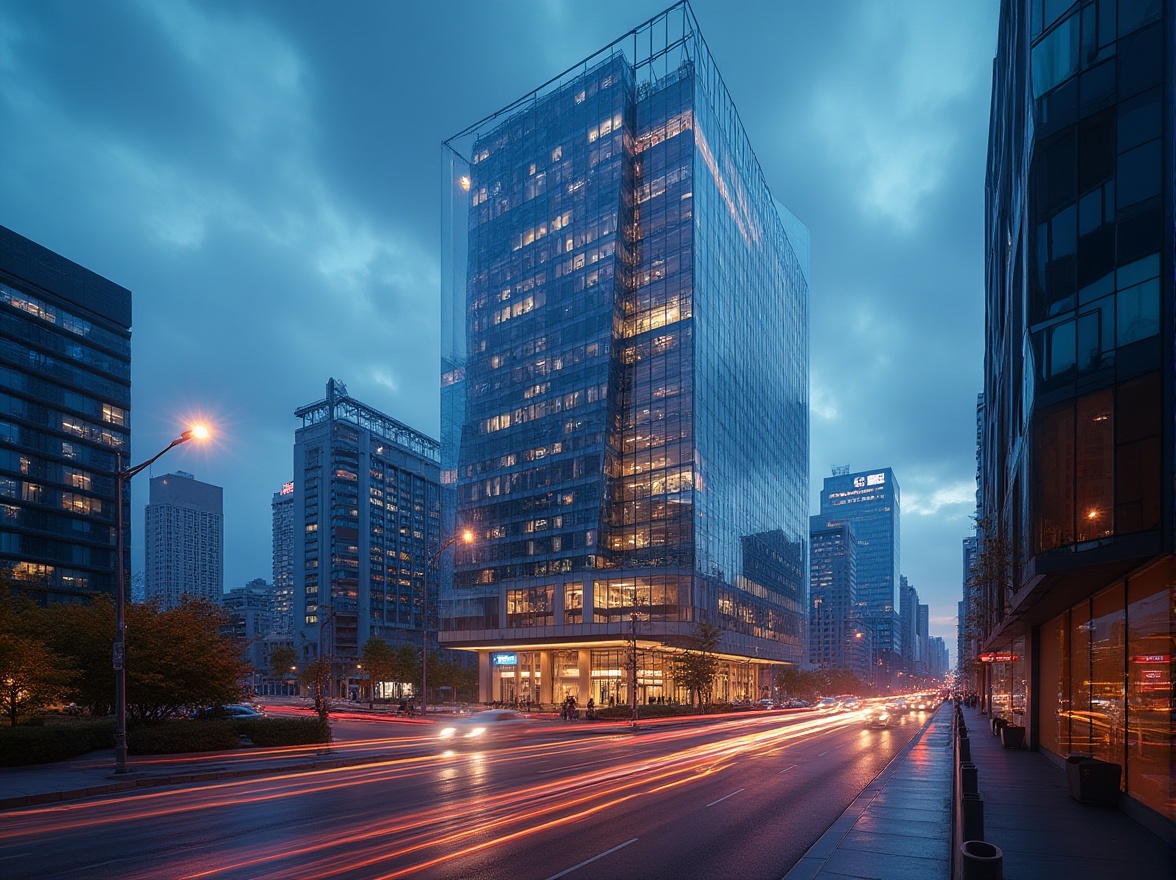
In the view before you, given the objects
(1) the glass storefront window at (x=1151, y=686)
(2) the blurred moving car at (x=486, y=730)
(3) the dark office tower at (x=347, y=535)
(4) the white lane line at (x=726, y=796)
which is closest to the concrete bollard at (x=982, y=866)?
(1) the glass storefront window at (x=1151, y=686)

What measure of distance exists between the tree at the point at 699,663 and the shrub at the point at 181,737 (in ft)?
156

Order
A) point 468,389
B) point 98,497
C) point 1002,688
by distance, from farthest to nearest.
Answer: point 468,389 → point 98,497 → point 1002,688

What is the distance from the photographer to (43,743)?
24.6m

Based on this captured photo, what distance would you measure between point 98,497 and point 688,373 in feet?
235

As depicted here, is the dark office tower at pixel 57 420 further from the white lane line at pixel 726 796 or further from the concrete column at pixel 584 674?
the white lane line at pixel 726 796

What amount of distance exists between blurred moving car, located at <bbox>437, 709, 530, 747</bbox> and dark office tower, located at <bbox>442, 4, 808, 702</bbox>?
1076 inches

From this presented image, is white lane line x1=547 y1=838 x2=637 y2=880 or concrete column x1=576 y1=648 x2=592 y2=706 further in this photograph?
concrete column x1=576 y1=648 x2=592 y2=706

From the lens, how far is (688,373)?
84.1 metres

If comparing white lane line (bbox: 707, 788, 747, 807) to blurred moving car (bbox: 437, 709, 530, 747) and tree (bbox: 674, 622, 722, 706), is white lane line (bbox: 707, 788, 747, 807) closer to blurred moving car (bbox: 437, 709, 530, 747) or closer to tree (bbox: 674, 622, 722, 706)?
blurred moving car (bbox: 437, 709, 530, 747)

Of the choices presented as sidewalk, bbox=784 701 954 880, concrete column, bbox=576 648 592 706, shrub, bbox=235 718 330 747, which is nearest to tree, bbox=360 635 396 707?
concrete column, bbox=576 648 592 706

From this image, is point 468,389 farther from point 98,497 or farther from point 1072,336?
point 1072,336

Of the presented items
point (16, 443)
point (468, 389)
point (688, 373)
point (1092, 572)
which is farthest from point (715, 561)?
point (16, 443)

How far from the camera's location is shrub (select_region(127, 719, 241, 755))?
1070 inches

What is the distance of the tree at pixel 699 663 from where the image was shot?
231 feet
